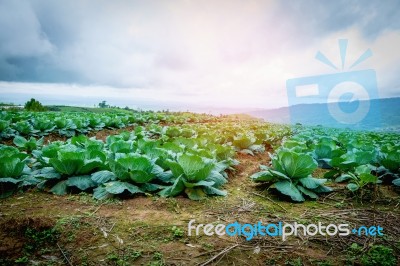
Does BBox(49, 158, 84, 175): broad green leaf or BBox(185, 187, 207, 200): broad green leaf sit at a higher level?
BBox(49, 158, 84, 175): broad green leaf

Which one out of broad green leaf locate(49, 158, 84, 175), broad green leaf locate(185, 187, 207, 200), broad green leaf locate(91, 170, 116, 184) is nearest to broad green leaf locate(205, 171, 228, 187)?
broad green leaf locate(185, 187, 207, 200)

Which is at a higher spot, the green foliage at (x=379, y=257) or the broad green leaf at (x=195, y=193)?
the broad green leaf at (x=195, y=193)

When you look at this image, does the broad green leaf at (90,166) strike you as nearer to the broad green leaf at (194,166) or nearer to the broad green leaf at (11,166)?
the broad green leaf at (11,166)

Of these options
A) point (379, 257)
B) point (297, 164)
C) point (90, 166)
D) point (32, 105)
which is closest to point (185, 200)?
point (90, 166)

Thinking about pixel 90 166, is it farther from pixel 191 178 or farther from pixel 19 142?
pixel 19 142

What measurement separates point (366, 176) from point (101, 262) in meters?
3.10

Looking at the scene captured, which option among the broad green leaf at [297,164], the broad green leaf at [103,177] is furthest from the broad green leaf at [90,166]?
the broad green leaf at [297,164]

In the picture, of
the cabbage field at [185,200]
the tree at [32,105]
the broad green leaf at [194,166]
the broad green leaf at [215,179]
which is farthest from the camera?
the tree at [32,105]

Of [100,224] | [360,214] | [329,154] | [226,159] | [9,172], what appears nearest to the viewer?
[100,224]

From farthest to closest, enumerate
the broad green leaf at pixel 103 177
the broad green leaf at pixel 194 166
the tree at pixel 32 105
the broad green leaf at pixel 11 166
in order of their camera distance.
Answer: the tree at pixel 32 105
the broad green leaf at pixel 103 177
the broad green leaf at pixel 11 166
the broad green leaf at pixel 194 166

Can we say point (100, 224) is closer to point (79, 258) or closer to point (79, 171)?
point (79, 258)

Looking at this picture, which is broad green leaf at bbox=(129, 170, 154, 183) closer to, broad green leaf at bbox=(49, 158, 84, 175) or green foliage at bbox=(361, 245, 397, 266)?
broad green leaf at bbox=(49, 158, 84, 175)

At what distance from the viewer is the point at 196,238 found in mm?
2338

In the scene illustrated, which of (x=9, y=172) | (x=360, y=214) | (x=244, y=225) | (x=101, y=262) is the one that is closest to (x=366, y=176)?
(x=360, y=214)
